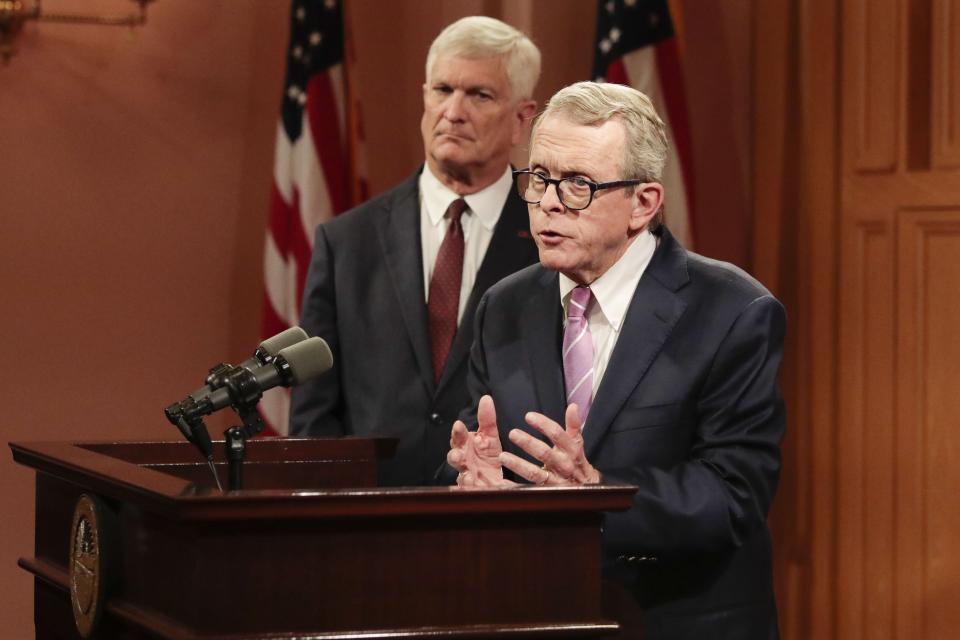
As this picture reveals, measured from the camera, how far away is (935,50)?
434 centimetres

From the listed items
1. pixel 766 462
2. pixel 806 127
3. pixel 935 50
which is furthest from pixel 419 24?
pixel 766 462

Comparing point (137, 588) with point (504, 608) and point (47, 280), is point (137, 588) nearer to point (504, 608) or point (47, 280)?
point (504, 608)

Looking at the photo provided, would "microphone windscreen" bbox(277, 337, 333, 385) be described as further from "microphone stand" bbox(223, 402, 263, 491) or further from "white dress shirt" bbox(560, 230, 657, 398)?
"white dress shirt" bbox(560, 230, 657, 398)

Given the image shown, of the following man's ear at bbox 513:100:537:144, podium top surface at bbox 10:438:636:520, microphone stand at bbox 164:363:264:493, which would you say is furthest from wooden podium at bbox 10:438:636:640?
man's ear at bbox 513:100:537:144

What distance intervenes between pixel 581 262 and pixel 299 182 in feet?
7.68

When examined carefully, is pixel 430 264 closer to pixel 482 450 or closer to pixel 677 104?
pixel 482 450

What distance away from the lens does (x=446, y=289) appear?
143 inches

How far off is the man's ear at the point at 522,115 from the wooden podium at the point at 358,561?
5.87ft

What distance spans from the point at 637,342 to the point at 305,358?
639 mm

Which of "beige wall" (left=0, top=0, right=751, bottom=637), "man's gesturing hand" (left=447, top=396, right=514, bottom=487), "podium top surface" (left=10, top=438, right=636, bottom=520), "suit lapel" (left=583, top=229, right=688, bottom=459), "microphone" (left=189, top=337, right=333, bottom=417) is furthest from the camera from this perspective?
"beige wall" (left=0, top=0, right=751, bottom=637)

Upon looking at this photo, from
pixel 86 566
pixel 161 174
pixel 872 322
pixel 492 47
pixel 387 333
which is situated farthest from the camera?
pixel 161 174

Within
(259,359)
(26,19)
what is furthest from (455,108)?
(26,19)

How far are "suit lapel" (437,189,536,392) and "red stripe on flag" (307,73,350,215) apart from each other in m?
1.30

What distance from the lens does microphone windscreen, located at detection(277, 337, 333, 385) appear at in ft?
7.49
